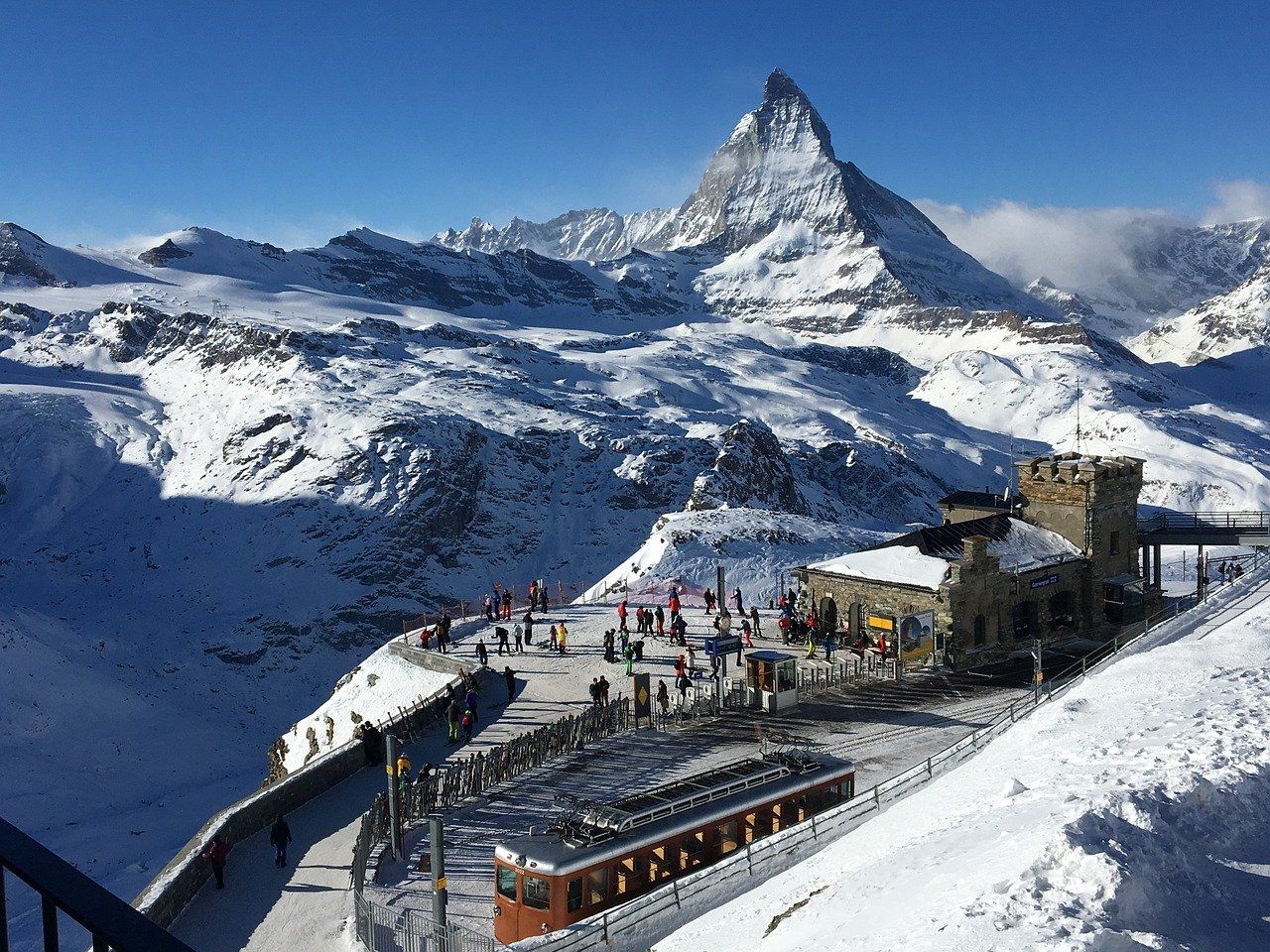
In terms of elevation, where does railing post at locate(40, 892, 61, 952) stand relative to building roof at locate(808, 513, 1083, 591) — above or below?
above

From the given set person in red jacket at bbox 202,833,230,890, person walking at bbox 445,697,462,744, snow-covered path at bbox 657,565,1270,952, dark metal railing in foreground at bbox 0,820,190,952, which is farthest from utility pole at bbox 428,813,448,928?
dark metal railing in foreground at bbox 0,820,190,952

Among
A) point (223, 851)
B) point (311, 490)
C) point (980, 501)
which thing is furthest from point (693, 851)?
point (311, 490)

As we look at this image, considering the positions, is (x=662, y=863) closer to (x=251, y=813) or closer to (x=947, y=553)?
(x=251, y=813)

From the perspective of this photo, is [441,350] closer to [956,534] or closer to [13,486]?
[13,486]

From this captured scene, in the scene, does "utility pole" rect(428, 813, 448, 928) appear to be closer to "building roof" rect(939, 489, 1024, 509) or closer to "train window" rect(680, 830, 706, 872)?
"train window" rect(680, 830, 706, 872)

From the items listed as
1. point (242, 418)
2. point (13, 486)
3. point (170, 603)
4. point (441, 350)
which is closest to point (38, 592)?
point (170, 603)

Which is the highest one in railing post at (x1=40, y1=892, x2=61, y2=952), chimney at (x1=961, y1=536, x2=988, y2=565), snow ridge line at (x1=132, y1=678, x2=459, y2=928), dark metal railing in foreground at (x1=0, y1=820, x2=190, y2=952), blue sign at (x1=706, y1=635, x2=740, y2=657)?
dark metal railing in foreground at (x1=0, y1=820, x2=190, y2=952)
